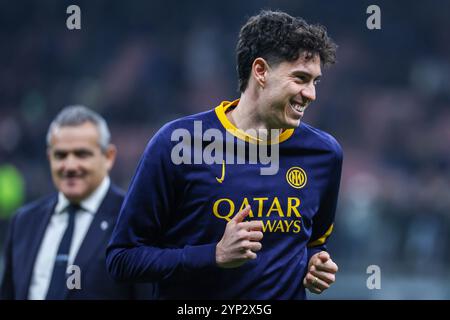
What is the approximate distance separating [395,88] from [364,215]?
19.3 ft

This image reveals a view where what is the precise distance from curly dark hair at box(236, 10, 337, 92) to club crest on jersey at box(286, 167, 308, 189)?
409 mm

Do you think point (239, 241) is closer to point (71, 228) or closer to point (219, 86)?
point (71, 228)

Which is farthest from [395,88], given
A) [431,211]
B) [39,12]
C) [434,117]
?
[39,12]

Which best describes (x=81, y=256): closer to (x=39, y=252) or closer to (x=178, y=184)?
(x=39, y=252)

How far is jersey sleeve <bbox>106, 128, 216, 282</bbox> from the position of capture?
313cm

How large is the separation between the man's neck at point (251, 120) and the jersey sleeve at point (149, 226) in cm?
31

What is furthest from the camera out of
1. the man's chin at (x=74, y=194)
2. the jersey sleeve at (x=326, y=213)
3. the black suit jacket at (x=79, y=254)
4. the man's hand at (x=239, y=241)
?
the man's chin at (x=74, y=194)

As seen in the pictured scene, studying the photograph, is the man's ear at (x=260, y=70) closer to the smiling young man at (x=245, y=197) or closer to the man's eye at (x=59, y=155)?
the smiling young man at (x=245, y=197)

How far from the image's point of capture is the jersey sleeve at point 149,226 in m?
3.13
